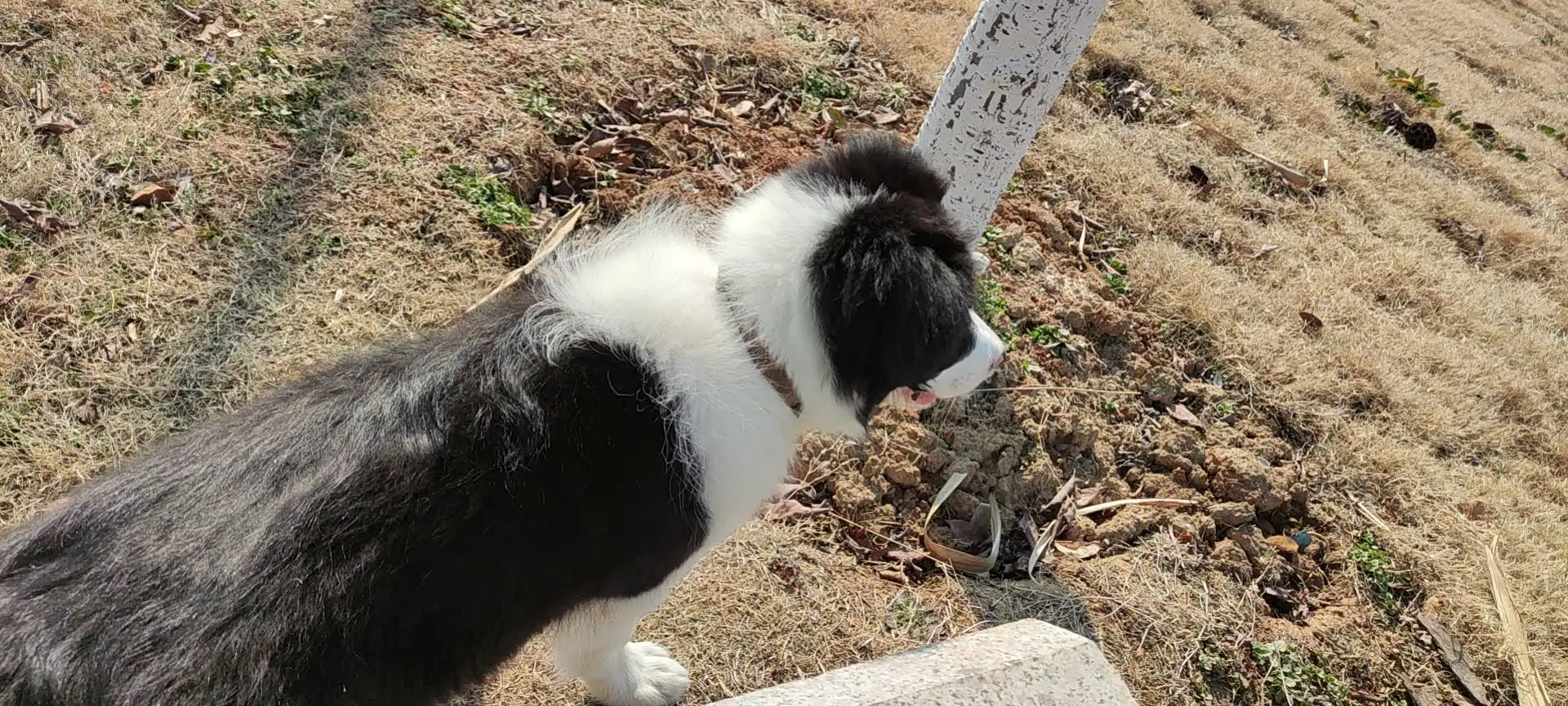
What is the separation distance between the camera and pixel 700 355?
6.48 ft

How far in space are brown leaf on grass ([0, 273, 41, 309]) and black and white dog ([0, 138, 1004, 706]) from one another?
151 centimetres

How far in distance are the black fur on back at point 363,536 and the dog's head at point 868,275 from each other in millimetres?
378

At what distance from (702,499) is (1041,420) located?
1.86 m

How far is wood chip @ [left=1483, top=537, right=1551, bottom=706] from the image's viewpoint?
3.10m

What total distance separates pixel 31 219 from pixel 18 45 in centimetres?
102

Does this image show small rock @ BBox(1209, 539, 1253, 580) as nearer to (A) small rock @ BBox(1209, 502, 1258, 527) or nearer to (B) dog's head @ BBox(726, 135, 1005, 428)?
(A) small rock @ BBox(1209, 502, 1258, 527)

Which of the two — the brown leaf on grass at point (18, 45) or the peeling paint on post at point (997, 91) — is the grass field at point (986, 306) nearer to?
the brown leaf on grass at point (18, 45)

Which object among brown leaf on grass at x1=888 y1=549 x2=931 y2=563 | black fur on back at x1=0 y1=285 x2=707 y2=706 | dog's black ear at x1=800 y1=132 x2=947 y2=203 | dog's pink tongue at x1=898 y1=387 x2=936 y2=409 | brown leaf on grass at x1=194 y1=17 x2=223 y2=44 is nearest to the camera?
black fur on back at x1=0 y1=285 x2=707 y2=706

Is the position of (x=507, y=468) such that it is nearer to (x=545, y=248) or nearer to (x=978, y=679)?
(x=978, y=679)

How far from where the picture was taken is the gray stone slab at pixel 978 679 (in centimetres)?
218

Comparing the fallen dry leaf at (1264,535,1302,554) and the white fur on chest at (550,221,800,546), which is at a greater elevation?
the white fur on chest at (550,221,800,546)

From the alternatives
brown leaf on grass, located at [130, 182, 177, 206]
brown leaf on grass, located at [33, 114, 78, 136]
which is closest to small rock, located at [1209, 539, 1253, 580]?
brown leaf on grass, located at [130, 182, 177, 206]

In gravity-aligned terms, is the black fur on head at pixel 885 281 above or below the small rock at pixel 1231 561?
above

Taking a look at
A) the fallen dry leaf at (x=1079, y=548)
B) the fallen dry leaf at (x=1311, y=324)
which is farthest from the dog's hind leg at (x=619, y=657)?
the fallen dry leaf at (x=1311, y=324)
